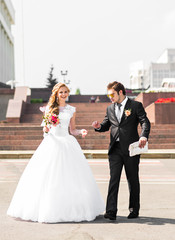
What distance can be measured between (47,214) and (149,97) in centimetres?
2210

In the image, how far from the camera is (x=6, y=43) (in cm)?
8231

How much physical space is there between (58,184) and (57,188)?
0.06m

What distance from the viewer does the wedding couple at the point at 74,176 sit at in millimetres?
5387

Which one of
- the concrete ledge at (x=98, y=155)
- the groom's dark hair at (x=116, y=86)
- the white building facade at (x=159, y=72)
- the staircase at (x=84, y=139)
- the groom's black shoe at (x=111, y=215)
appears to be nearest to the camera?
the groom's black shoe at (x=111, y=215)

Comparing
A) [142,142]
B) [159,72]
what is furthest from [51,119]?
[159,72]

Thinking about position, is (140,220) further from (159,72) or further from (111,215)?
(159,72)

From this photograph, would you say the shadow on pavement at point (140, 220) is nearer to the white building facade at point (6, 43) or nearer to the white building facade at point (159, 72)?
the white building facade at point (6, 43)

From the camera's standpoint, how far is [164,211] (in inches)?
245

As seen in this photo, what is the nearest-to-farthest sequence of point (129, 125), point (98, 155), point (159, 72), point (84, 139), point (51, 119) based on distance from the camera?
point (129, 125) → point (51, 119) → point (98, 155) → point (84, 139) → point (159, 72)

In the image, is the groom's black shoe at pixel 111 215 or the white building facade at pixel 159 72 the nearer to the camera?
the groom's black shoe at pixel 111 215

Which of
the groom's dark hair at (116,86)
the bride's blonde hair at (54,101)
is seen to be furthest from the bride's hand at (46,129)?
the groom's dark hair at (116,86)

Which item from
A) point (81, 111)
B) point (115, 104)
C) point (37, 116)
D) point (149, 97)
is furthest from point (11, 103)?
point (115, 104)

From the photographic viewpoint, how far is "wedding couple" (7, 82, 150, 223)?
5387 millimetres

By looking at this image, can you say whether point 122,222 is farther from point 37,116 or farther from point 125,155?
point 37,116
